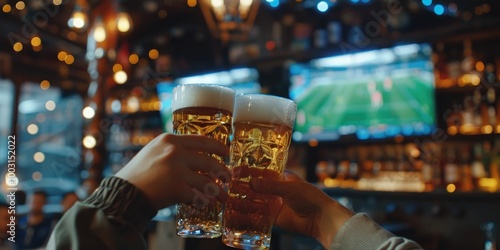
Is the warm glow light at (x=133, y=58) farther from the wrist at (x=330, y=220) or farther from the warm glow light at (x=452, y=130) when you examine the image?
the wrist at (x=330, y=220)

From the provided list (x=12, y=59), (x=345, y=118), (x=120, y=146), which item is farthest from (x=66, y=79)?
(x=345, y=118)

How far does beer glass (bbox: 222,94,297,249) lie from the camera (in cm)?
94

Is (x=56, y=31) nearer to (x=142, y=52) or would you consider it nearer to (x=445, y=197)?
(x=142, y=52)

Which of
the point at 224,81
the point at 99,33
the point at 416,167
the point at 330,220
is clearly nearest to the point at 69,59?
the point at 224,81

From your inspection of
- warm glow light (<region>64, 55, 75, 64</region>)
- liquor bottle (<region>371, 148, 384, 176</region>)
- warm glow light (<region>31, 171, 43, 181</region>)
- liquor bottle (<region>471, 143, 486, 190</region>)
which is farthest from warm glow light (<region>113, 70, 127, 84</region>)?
liquor bottle (<region>471, 143, 486, 190</region>)

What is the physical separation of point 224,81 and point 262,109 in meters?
4.52

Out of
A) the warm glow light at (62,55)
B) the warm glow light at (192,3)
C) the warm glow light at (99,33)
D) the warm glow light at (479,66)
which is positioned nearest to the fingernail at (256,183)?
the warm glow light at (99,33)

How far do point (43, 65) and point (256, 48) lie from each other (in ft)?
10.5

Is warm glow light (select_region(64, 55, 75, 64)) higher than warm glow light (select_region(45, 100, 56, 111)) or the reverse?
higher

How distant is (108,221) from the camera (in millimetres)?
607

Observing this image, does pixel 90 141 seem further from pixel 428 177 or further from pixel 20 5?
pixel 20 5

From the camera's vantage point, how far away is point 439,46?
394cm

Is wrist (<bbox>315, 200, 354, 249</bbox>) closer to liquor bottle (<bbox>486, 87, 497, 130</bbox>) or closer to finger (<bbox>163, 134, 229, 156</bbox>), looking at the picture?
finger (<bbox>163, 134, 229, 156</bbox>)

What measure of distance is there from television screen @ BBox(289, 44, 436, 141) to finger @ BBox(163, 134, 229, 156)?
3.48 meters
